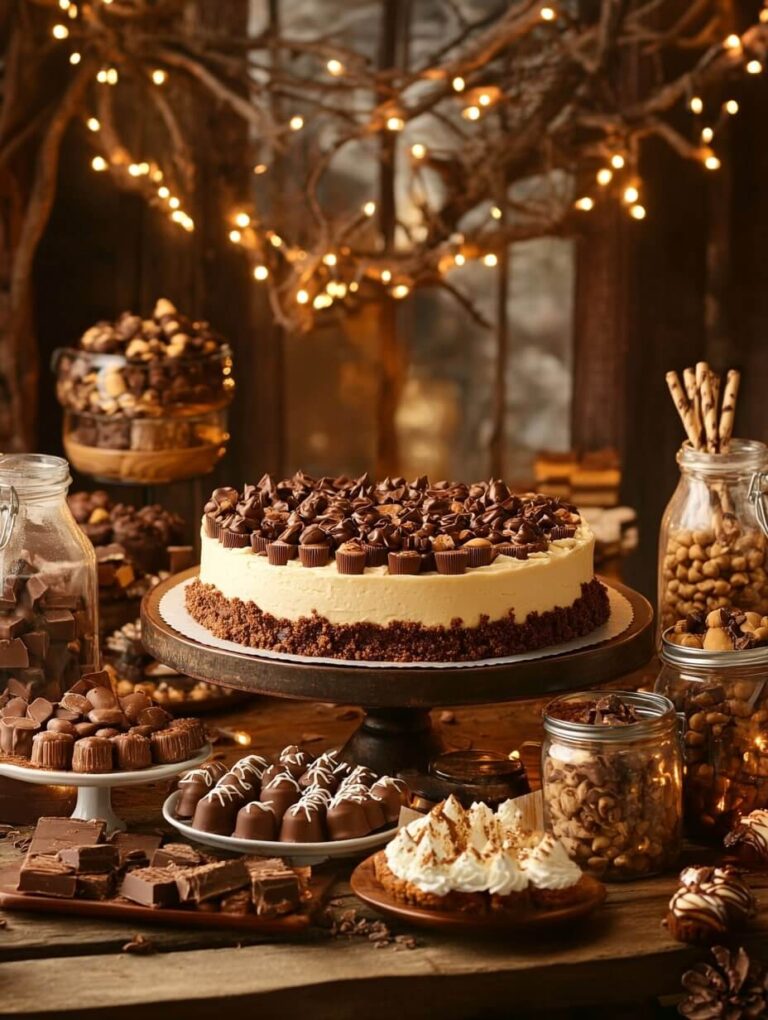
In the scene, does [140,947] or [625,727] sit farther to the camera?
[625,727]

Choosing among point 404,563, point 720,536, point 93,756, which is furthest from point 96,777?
point 720,536

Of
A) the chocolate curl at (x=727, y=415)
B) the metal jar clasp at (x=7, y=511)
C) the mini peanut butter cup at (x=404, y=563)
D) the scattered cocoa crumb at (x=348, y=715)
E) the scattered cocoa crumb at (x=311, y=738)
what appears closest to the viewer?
the mini peanut butter cup at (x=404, y=563)

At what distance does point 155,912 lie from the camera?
1820mm

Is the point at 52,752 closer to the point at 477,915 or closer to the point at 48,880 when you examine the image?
the point at 48,880

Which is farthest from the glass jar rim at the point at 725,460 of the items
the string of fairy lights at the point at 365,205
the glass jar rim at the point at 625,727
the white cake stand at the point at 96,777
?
the string of fairy lights at the point at 365,205

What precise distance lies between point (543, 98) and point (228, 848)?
2826 mm

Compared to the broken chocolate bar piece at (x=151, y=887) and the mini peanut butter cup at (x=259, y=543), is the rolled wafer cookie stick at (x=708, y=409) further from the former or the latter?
the broken chocolate bar piece at (x=151, y=887)

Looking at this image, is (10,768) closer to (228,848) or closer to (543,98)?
(228,848)

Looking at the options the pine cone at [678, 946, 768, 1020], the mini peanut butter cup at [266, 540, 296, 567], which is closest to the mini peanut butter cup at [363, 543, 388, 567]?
the mini peanut butter cup at [266, 540, 296, 567]

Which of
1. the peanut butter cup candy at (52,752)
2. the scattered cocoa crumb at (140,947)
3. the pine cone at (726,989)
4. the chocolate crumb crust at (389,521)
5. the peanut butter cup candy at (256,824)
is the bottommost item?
the pine cone at (726,989)

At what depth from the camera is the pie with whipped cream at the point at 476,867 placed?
1.76 meters

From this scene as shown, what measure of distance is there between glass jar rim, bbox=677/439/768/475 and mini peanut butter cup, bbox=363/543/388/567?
0.52 metres

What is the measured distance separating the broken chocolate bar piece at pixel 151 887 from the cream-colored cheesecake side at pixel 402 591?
0.43m

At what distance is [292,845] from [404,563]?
405mm
